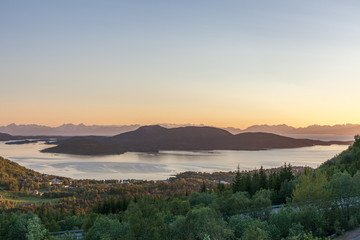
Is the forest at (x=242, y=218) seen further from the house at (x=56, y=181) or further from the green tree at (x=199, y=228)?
the house at (x=56, y=181)

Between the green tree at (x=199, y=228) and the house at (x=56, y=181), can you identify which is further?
the house at (x=56, y=181)

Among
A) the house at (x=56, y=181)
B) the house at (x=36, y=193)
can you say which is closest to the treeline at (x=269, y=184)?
the house at (x=36, y=193)

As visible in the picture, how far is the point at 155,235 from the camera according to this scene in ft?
79.3

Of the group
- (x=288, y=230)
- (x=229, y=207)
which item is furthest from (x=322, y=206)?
(x=229, y=207)

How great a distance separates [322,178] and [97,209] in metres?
53.4

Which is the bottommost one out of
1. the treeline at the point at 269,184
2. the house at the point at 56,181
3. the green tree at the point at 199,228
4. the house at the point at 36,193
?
the house at the point at 36,193

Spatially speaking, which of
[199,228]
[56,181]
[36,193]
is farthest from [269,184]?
[56,181]

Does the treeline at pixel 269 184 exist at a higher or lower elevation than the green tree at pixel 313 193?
A: lower

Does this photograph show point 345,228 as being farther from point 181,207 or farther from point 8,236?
point 8,236

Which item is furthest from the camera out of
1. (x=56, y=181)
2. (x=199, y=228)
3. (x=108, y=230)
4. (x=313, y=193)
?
(x=56, y=181)

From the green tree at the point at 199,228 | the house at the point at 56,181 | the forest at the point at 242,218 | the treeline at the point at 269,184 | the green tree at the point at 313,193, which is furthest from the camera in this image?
the house at the point at 56,181

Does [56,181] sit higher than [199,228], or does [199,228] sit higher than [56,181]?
[199,228]

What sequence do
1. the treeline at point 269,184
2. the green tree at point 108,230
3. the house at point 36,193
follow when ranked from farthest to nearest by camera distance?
the house at point 36,193
the treeline at point 269,184
the green tree at point 108,230

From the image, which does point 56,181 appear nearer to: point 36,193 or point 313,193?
point 36,193
